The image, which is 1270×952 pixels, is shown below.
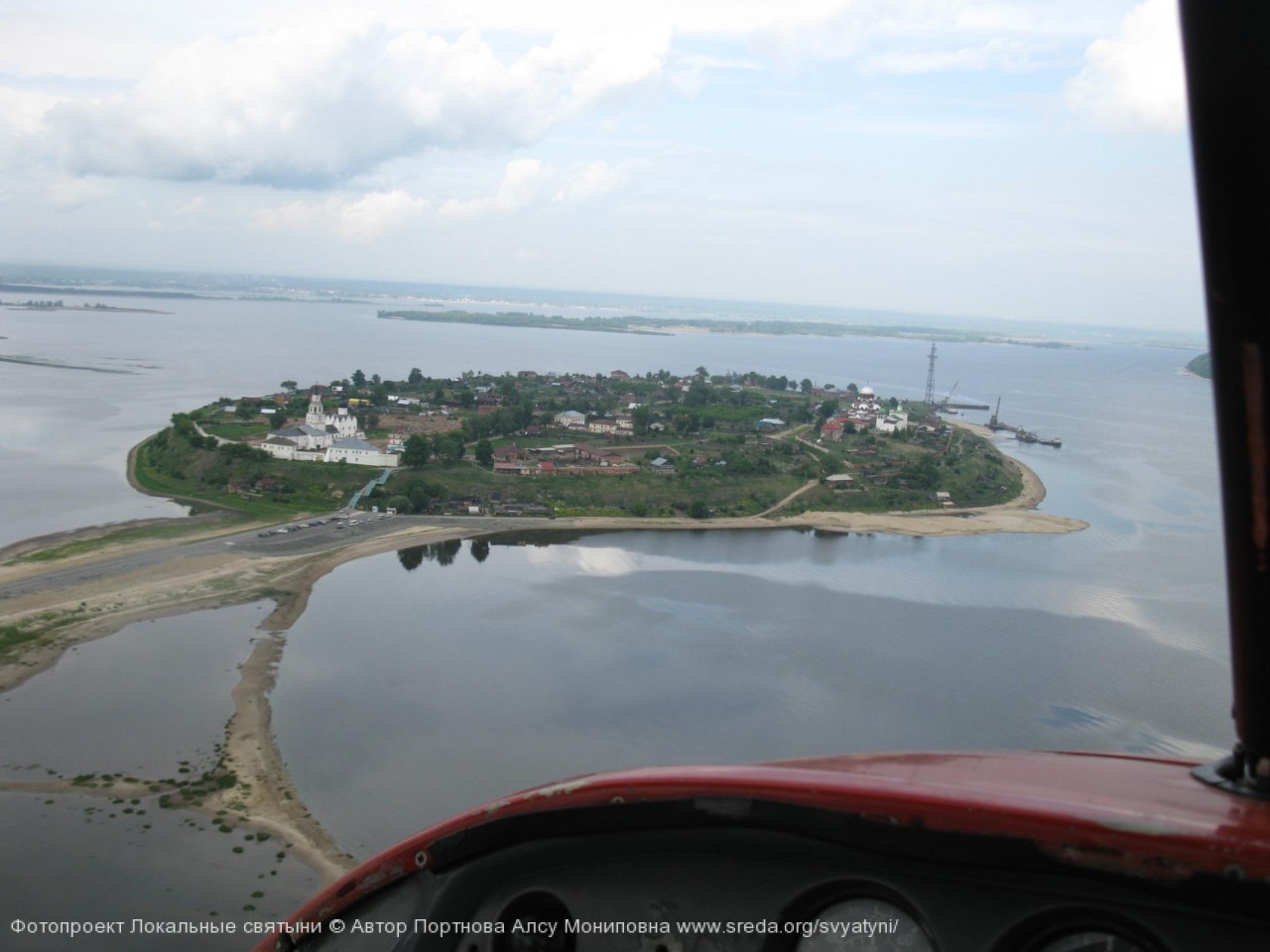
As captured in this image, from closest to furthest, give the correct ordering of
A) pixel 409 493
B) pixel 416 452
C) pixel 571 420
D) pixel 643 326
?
pixel 409 493 → pixel 416 452 → pixel 571 420 → pixel 643 326

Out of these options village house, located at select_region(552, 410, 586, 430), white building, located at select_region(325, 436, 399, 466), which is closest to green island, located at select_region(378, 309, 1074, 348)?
village house, located at select_region(552, 410, 586, 430)

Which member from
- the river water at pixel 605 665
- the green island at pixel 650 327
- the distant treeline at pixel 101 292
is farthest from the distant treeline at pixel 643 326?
the river water at pixel 605 665

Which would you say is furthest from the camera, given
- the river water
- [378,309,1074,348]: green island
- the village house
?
[378,309,1074,348]: green island

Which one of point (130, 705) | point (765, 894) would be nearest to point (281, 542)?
point (130, 705)

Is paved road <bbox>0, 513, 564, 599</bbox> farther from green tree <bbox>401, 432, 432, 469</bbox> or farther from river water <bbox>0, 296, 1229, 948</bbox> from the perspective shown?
green tree <bbox>401, 432, 432, 469</bbox>

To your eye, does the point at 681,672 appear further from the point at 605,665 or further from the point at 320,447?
the point at 320,447

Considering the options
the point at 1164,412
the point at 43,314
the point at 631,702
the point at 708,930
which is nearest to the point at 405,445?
the point at 631,702

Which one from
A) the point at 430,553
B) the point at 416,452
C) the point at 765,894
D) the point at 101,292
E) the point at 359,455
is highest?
the point at 101,292

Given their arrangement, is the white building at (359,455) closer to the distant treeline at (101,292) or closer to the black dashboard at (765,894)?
the black dashboard at (765,894)
